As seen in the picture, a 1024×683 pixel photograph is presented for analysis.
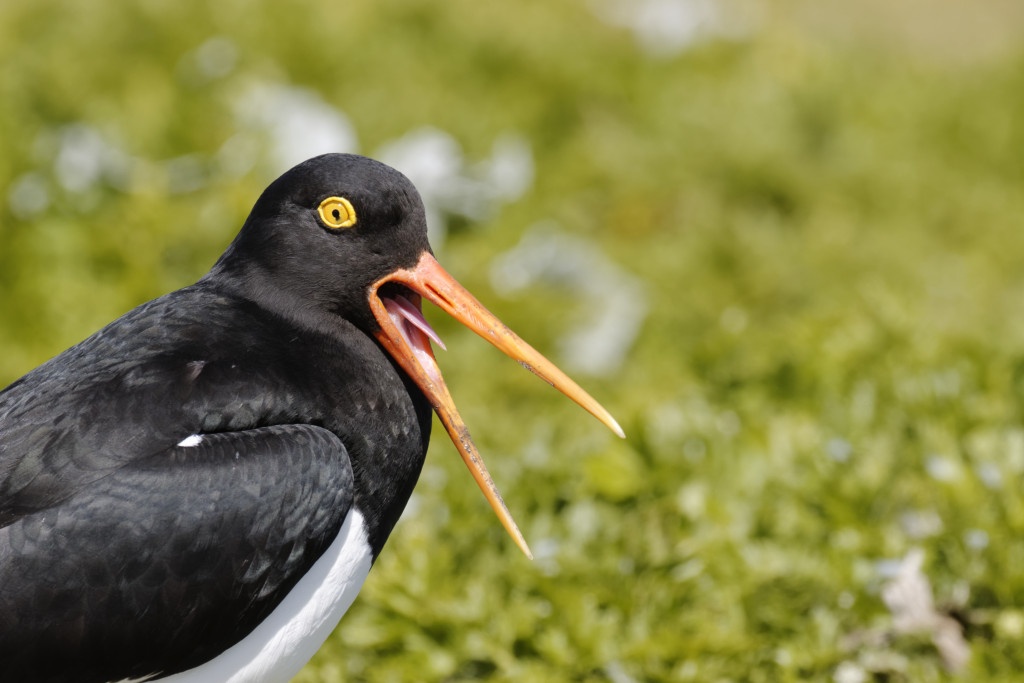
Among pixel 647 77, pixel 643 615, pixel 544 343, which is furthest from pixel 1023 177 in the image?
pixel 643 615

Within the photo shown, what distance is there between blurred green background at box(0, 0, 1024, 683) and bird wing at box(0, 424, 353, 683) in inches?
56.8

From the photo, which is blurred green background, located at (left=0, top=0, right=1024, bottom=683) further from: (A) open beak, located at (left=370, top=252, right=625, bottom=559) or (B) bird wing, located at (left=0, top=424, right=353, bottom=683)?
(B) bird wing, located at (left=0, top=424, right=353, bottom=683)

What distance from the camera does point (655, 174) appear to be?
11.3 metres

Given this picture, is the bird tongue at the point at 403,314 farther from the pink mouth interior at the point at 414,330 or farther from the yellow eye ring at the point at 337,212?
the yellow eye ring at the point at 337,212

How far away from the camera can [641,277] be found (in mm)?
9984

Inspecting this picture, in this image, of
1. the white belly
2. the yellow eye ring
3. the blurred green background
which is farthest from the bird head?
the blurred green background

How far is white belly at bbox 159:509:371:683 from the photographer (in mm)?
4047

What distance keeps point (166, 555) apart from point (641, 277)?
6.62 metres

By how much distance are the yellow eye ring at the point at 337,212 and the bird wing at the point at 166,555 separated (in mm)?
761

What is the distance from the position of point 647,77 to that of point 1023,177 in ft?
12.8

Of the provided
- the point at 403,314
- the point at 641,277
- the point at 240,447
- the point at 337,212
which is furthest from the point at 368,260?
the point at 641,277

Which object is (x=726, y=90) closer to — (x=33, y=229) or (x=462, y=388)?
(x=462, y=388)

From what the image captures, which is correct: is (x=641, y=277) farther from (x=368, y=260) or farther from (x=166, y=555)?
(x=166, y=555)

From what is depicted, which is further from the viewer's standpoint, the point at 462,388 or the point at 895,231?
the point at 895,231
